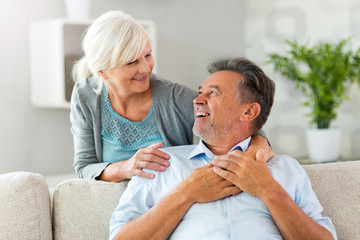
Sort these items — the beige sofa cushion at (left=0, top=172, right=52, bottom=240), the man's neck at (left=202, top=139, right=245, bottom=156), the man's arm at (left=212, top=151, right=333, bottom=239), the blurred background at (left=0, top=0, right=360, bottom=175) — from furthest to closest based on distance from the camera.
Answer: the blurred background at (left=0, top=0, right=360, bottom=175) → the man's neck at (left=202, top=139, right=245, bottom=156) → the beige sofa cushion at (left=0, top=172, right=52, bottom=240) → the man's arm at (left=212, top=151, right=333, bottom=239)

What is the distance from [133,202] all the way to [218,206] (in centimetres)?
28

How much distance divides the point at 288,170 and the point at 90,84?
0.96 meters

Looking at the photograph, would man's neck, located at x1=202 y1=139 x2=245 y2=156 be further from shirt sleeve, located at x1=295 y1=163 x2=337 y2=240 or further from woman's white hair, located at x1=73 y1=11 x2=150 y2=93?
woman's white hair, located at x1=73 y1=11 x2=150 y2=93

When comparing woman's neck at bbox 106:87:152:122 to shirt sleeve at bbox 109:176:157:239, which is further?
woman's neck at bbox 106:87:152:122

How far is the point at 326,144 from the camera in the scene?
3846 mm

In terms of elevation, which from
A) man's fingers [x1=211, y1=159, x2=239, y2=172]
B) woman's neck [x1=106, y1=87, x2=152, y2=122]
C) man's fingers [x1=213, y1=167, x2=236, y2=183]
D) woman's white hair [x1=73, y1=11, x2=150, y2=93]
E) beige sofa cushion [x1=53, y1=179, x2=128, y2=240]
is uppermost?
woman's white hair [x1=73, y1=11, x2=150, y2=93]

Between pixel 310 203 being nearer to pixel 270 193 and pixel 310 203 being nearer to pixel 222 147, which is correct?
pixel 270 193

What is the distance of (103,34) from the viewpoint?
2.07 meters

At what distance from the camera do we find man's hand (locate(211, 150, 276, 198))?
63.2 inches

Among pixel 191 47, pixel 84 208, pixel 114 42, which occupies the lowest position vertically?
pixel 84 208

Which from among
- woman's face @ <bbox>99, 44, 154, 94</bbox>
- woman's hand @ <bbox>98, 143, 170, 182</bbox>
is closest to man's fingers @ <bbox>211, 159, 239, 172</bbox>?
woman's hand @ <bbox>98, 143, 170, 182</bbox>

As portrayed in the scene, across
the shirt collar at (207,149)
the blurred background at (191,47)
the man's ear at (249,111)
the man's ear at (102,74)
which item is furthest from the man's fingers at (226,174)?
the blurred background at (191,47)

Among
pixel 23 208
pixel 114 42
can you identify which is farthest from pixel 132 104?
pixel 23 208

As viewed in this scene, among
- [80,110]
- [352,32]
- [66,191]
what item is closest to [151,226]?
[66,191]
